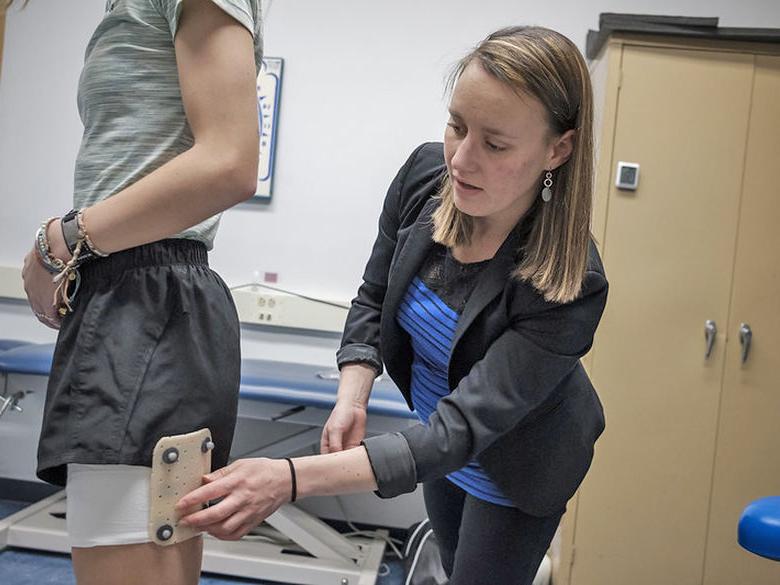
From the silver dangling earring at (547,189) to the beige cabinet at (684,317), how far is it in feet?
4.69

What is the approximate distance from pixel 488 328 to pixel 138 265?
1.75 feet

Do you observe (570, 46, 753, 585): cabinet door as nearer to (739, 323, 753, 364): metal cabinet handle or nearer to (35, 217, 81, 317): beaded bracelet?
(739, 323, 753, 364): metal cabinet handle

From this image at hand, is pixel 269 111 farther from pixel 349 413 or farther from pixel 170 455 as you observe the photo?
pixel 170 455

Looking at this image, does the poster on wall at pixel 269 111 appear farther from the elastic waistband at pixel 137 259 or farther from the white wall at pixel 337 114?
the elastic waistband at pixel 137 259

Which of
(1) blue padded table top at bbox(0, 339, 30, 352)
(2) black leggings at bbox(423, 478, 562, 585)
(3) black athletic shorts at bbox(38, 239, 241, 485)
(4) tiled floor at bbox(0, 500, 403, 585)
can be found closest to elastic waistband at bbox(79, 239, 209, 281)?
(3) black athletic shorts at bbox(38, 239, 241, 485)

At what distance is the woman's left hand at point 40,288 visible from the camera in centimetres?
85

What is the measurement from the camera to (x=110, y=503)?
2.62 feet

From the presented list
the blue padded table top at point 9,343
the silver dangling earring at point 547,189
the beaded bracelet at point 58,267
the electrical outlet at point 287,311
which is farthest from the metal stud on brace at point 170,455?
the blue padded table top at point 9,343

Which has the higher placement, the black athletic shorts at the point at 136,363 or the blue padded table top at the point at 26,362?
the black athletic shorts at the point at 136,363

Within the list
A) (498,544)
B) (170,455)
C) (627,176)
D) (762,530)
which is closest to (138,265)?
(170,455)

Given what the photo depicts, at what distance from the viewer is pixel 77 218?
818mm

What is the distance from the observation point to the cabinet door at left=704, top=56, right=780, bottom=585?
7.95 feet

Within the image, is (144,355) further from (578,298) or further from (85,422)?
(578,298)

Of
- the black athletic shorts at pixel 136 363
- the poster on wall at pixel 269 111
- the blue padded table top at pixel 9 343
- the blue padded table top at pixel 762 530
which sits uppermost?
the poster on wall at pixel 269 111
